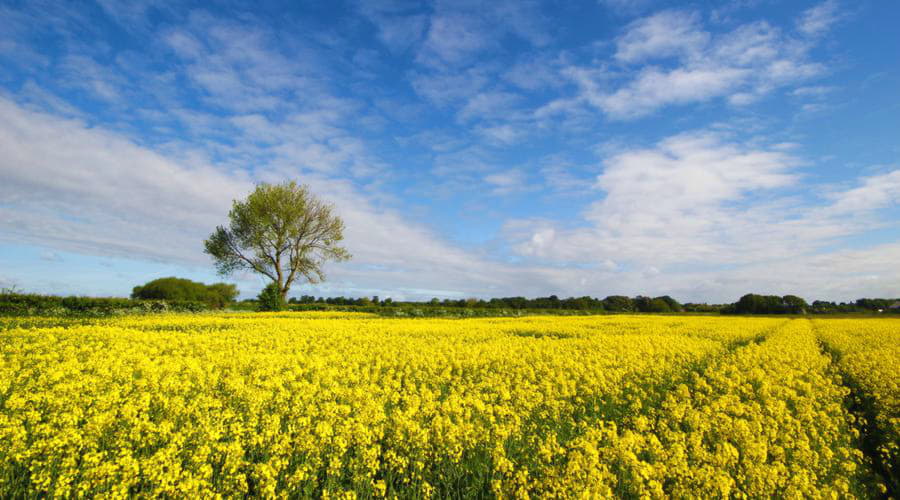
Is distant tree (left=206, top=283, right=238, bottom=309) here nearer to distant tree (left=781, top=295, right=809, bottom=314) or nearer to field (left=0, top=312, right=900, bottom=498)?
field (left=0, top=312, right=900, bottom=498)

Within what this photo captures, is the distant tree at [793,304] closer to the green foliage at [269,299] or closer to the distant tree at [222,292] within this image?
the green foliage at [269,299]

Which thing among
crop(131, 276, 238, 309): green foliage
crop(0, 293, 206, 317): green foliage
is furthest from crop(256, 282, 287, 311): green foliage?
crop(131, 276, 238, 309): green foliage

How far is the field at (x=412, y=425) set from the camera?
465 cm

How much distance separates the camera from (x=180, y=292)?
51.2 meters

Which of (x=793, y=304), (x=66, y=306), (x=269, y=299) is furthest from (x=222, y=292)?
(x=793, y=304)

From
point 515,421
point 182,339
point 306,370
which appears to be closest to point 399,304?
point 182,339

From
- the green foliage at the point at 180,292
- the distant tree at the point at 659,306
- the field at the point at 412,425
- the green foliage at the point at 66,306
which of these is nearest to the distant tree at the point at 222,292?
the green foliage at the point at 180,292

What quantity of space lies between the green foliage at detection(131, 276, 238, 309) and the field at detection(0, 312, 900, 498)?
44.1m

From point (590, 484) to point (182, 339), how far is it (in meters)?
Result: 12.4

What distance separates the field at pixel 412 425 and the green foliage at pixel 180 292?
4408cm

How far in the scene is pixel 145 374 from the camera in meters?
7.80

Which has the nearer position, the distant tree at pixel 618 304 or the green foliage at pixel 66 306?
the green foliage at pixel 66 306

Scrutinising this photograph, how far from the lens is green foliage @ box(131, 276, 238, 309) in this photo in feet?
166

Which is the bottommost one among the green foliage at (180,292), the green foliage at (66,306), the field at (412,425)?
the field at (412,425)
